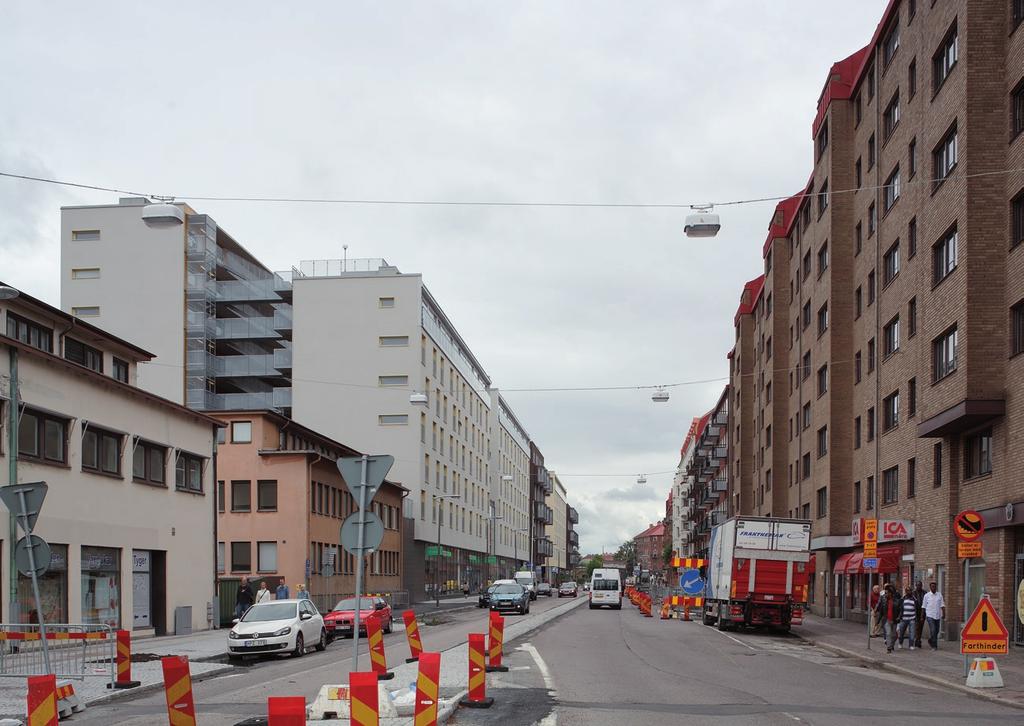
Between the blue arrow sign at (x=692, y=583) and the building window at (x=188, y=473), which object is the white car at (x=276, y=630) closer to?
the building window at (x=188, y=473)

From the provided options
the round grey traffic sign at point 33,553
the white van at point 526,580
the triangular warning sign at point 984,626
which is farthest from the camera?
the white van at point 526,580

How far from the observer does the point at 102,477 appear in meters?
29.2

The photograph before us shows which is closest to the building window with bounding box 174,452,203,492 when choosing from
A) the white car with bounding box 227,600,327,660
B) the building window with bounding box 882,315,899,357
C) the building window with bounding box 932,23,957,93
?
the white car with bounding box 227,600,327,660

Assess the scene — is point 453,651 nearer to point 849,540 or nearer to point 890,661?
point 890,661

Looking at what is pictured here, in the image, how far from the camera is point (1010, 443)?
2619 centimetres

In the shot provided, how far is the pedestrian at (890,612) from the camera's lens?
87.0 feet

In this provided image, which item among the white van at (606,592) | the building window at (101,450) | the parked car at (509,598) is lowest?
the white van at (606,592)

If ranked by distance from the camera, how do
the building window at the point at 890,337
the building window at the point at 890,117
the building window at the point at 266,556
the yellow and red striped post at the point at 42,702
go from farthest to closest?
the building window at the point at 266,556
the building window at the point at 890,117
the building window at the point at 890,337
the yellow and red striped post at the point at 42,702

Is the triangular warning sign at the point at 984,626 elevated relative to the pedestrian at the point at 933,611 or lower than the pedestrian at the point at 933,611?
elevated

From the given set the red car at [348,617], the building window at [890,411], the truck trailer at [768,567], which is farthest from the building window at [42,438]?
the building window at [890,411]

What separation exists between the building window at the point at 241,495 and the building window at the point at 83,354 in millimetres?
14404

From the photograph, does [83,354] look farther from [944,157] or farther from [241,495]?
[944,157]

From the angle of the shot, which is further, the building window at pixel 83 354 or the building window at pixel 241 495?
the building window at pixel 241 495

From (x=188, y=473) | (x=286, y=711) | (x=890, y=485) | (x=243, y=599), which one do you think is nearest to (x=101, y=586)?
(x=188, y=473)
